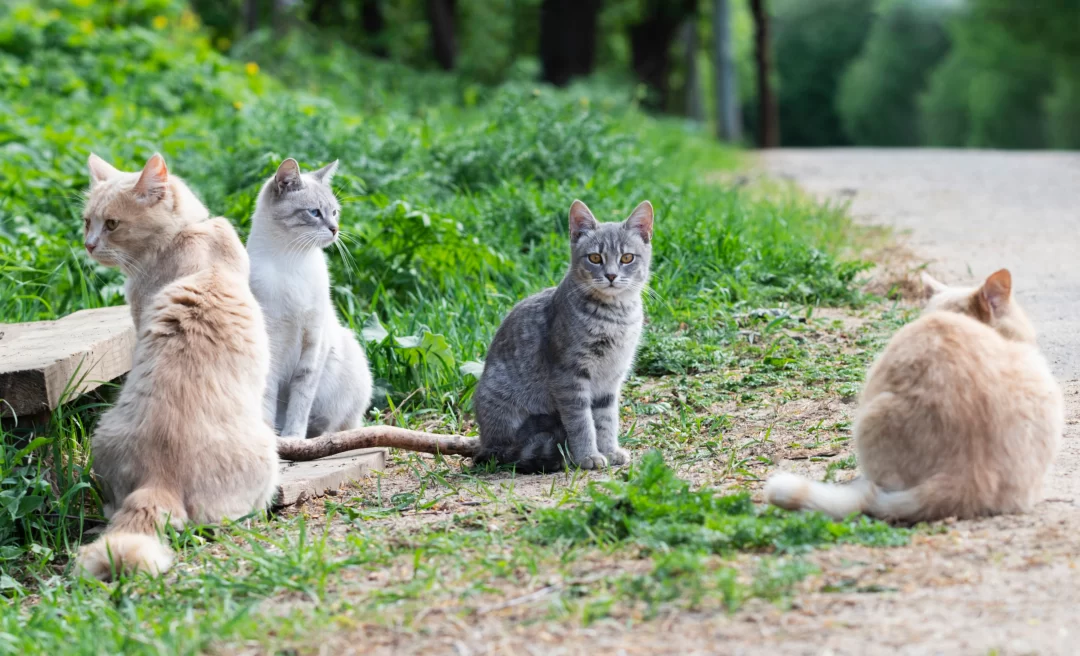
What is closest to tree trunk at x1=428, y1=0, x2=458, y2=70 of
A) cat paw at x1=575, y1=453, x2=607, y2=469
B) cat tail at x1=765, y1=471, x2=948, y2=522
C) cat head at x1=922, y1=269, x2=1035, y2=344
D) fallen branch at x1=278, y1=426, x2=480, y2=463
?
fallen branch at x1=278, y1=426, x2=480, y2=463

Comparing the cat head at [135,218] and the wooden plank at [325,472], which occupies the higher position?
the cat head at [135,218]

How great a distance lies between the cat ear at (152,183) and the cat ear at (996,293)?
3411 mm

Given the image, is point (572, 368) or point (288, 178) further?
point (288, 178)

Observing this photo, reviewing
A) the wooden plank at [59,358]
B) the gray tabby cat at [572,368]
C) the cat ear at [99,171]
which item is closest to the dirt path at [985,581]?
the gray tabby cat at [572,368]

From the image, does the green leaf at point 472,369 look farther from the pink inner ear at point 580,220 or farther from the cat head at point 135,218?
the cat head at point 135,218

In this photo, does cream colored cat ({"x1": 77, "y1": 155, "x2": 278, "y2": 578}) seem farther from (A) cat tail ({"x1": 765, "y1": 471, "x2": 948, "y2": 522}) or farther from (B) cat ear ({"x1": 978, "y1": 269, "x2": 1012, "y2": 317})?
(B) cat ear ({"x1": 978, "y1": 269, "x2": 1012, "y2": 317})

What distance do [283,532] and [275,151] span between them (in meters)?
4.64

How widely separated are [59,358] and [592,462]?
2.35 meters

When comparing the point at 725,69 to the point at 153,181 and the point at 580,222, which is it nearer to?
the point at 580,222

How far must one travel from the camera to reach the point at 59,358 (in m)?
4.75

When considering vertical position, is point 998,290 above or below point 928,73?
below

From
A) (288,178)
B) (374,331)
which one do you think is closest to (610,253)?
(288,178)

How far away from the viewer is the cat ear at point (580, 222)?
16.3 feet

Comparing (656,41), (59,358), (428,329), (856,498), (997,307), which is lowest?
(856,498)
